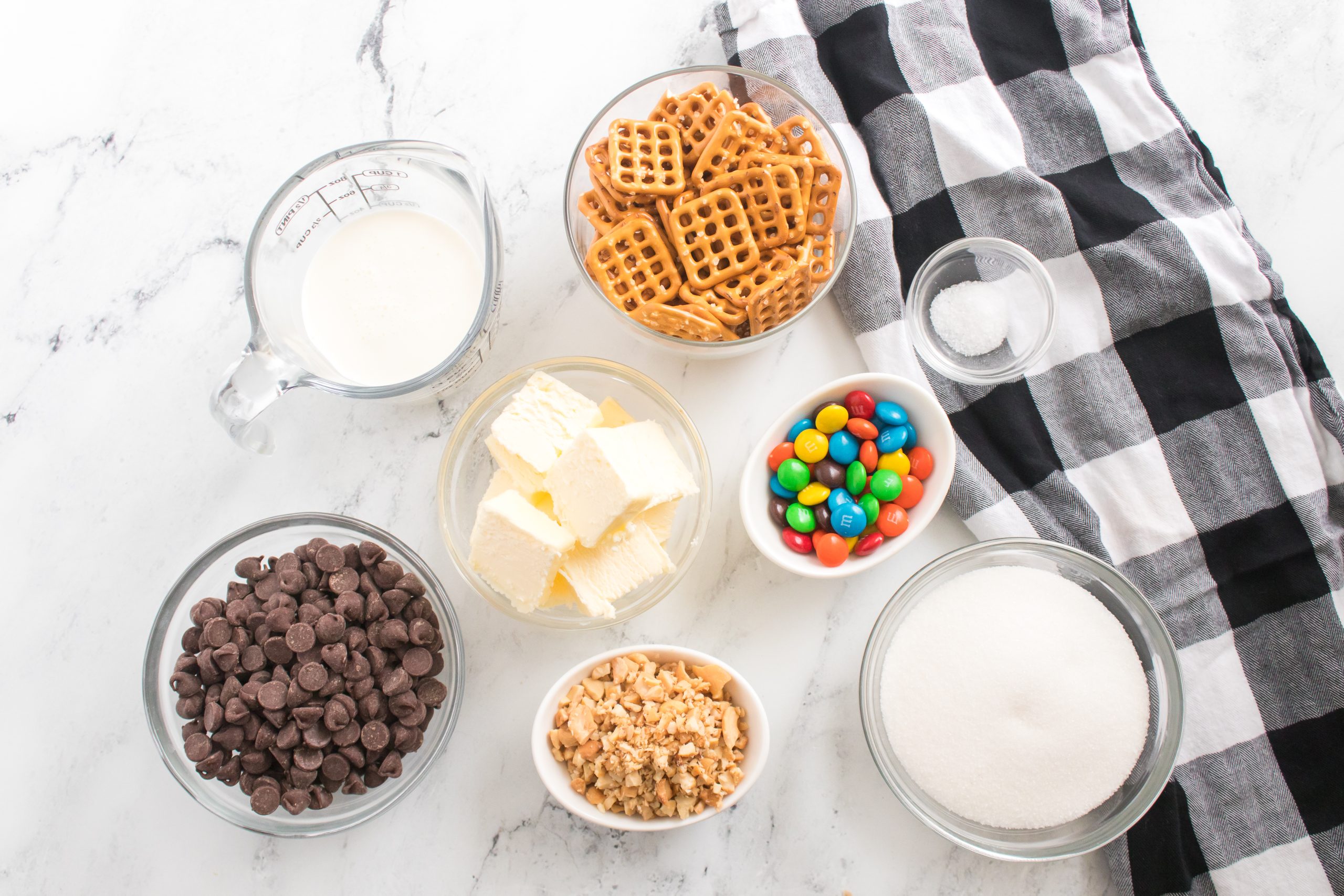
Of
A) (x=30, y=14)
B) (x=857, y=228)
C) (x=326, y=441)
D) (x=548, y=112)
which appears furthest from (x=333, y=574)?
(x=30, y=14)

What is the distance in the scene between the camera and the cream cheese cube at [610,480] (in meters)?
1.46

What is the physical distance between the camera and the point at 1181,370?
5.94 feet

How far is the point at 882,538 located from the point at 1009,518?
0.32 m

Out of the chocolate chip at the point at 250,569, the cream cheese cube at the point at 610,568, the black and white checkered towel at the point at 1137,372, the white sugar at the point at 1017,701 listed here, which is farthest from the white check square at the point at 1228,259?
the chocolate chip at the point at 250,569

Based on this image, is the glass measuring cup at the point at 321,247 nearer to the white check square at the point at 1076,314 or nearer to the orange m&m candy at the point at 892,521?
the orange m&m candy at the point at 892,521

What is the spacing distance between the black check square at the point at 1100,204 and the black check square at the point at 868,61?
0.43m

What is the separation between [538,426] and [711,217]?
0.53 meters

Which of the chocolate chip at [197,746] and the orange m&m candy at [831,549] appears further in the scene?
the orange m&m candy at [831,549]

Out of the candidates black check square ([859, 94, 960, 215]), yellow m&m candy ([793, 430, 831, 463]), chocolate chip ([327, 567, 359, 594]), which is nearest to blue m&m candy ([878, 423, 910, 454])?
yellow m&m candy ([793, 430, 831, 463])

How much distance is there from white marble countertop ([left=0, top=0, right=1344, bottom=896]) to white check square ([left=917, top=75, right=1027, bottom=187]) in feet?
1.48

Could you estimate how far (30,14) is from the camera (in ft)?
6.23

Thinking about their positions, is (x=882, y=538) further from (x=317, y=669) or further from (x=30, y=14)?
(x=30, y=14)

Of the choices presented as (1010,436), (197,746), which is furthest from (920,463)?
(197,746)

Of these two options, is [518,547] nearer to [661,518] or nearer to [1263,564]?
[661,518]
